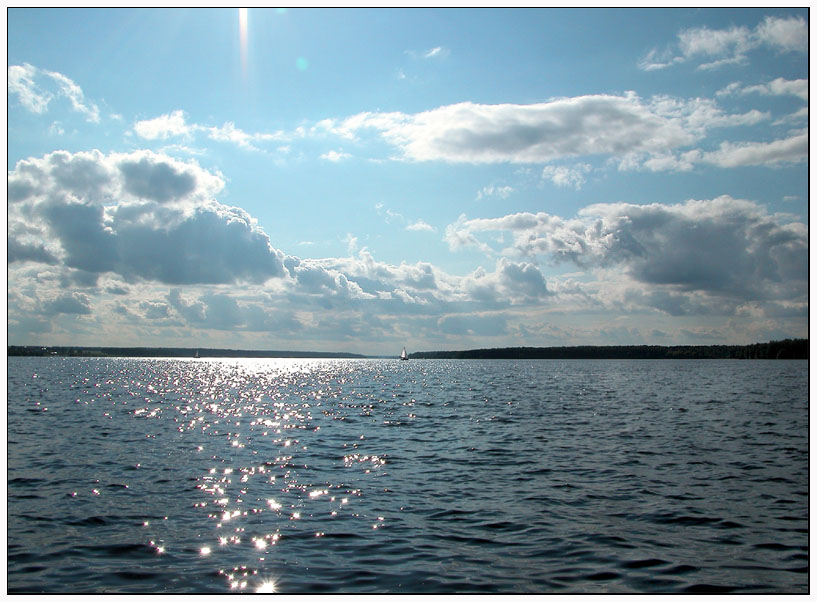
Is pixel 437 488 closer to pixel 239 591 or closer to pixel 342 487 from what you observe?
pixel 342 487

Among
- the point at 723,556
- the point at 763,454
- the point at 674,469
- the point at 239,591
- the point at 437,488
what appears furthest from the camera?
the point at 763,454

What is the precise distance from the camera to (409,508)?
20.8 metres

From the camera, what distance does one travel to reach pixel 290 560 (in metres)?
15.7

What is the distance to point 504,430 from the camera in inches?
1614

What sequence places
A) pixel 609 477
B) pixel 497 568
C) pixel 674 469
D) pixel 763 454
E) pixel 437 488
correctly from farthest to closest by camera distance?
1. pixel 763 454
2. pixel 674 469
3. pixel 609 477
4. pixel 437 488
5. pixel 497 568

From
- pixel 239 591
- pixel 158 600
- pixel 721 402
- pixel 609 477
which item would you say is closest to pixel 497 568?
pixel 239 591

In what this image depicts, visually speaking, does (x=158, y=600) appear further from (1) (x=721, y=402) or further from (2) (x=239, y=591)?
(1) (x=721, y=402)

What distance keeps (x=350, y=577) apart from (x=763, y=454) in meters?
26.9

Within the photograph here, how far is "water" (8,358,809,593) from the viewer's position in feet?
48.6

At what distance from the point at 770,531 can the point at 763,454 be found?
1520cm

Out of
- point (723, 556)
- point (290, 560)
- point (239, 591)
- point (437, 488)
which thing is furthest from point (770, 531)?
point (239, 591)

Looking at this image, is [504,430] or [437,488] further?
[504,430]

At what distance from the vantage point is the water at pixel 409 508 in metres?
14.8

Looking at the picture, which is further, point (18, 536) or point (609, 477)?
point (609, 477)
